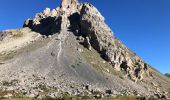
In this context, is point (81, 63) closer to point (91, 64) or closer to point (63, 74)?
point (91, 64)

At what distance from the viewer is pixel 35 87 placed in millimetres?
154500

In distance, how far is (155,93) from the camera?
195375 mm

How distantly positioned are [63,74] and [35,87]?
21.7m

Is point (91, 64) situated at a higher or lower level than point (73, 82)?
higher

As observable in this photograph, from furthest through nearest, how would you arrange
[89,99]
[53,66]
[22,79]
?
[53,66] < [22,79] < [89,99]

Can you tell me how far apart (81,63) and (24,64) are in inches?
1385

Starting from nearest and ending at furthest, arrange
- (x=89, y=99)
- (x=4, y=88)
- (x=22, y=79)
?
(x=89, y=99) → (x=4, y=88) → (x=22, y=79)

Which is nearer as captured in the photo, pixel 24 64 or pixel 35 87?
pixel 35 87

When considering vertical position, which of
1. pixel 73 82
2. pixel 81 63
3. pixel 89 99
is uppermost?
pixel 81 63

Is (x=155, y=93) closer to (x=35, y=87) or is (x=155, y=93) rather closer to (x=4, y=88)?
(x=35, y=87)

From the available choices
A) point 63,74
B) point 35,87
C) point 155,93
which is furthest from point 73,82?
point 155,93

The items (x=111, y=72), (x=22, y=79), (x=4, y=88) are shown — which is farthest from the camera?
(x=111, y=72)

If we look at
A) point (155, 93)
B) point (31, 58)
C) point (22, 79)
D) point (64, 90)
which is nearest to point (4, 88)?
point (22, 79)

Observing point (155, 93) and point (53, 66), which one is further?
point (155, 93)
